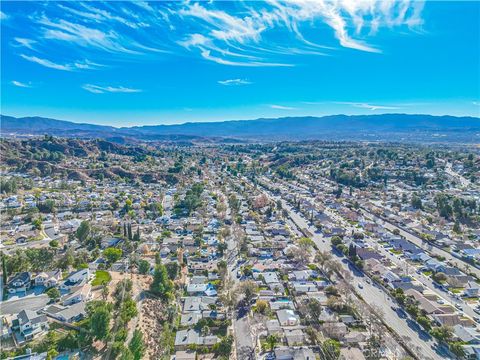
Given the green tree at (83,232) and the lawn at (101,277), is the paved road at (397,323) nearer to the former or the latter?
the lawn at (101,277)

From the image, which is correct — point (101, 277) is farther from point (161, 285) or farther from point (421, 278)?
point (421, 278)

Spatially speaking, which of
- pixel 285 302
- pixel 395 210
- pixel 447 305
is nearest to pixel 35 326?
pixel 285 302

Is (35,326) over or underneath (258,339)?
over

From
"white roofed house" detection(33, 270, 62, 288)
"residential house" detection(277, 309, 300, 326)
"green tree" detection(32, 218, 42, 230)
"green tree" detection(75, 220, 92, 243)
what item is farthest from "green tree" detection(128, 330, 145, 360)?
"green tree" detection(32, 218, 42, 230)

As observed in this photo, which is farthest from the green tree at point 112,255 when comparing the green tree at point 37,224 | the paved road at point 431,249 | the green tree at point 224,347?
the paved road at point 431,249

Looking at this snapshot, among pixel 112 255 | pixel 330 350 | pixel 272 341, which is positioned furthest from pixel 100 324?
pixel 330 350

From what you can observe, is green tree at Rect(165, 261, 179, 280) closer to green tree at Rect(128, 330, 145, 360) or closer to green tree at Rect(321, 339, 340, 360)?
green tree at Rect(128, 330, 145, 360)

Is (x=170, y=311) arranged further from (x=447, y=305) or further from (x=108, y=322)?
(x=447, y=305)

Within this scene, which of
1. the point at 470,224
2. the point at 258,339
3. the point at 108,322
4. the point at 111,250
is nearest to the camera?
the point at 108,322
